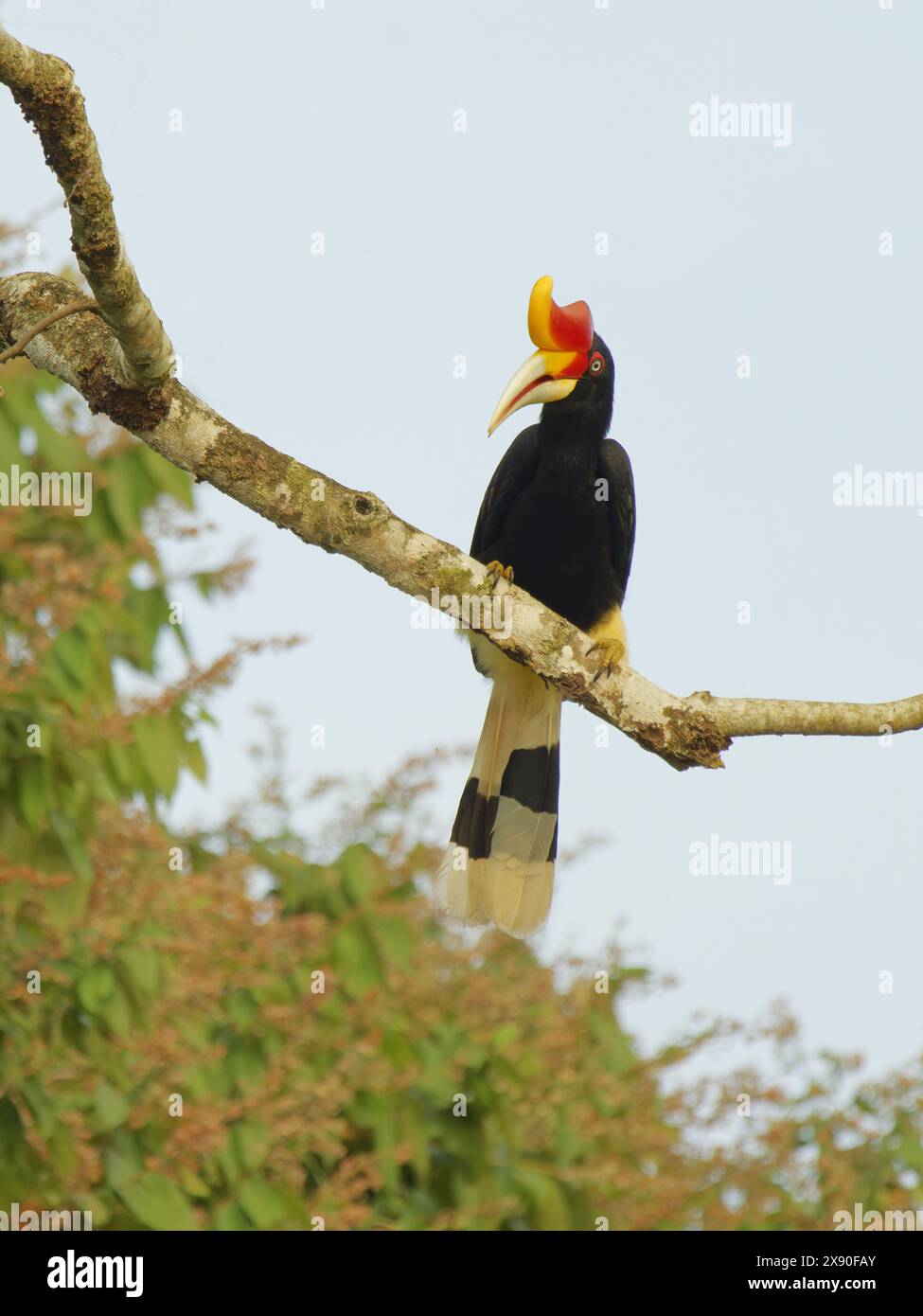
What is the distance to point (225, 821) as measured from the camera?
5.35 meters

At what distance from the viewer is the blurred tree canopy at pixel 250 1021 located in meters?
3.94

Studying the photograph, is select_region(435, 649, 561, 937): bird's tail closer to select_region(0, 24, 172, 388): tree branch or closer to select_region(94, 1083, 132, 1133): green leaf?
select_region(94, 1083, 132, 1133): green leaf

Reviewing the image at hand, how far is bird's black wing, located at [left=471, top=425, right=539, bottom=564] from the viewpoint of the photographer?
5.11 meters

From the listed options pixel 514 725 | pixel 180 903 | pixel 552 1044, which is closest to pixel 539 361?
pixel 514 725

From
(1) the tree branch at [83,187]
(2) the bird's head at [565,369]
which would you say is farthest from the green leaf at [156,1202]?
(2) the bird's head at [565,369]

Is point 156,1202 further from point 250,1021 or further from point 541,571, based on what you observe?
point 541,571

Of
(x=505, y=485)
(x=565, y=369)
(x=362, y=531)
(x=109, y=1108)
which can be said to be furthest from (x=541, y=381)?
(x=109, y=1108)

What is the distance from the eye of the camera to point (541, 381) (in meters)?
4.75

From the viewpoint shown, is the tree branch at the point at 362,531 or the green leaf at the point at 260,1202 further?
the green leaf at the point at 260,1202

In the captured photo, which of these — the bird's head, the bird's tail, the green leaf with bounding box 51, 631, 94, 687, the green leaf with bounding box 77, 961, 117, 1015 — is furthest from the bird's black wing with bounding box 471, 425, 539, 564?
the green leaf with bounding box 77, 961, 117, 1015

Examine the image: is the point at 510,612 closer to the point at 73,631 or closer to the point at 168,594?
the point at 73,631

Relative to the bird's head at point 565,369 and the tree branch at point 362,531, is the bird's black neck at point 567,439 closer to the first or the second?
the bird's head at point 565,369

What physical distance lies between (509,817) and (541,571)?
81cm

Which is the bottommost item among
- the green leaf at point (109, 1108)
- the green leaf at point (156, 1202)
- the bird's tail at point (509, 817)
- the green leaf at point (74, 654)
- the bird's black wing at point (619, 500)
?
the green leaf at point (156, 1202)
